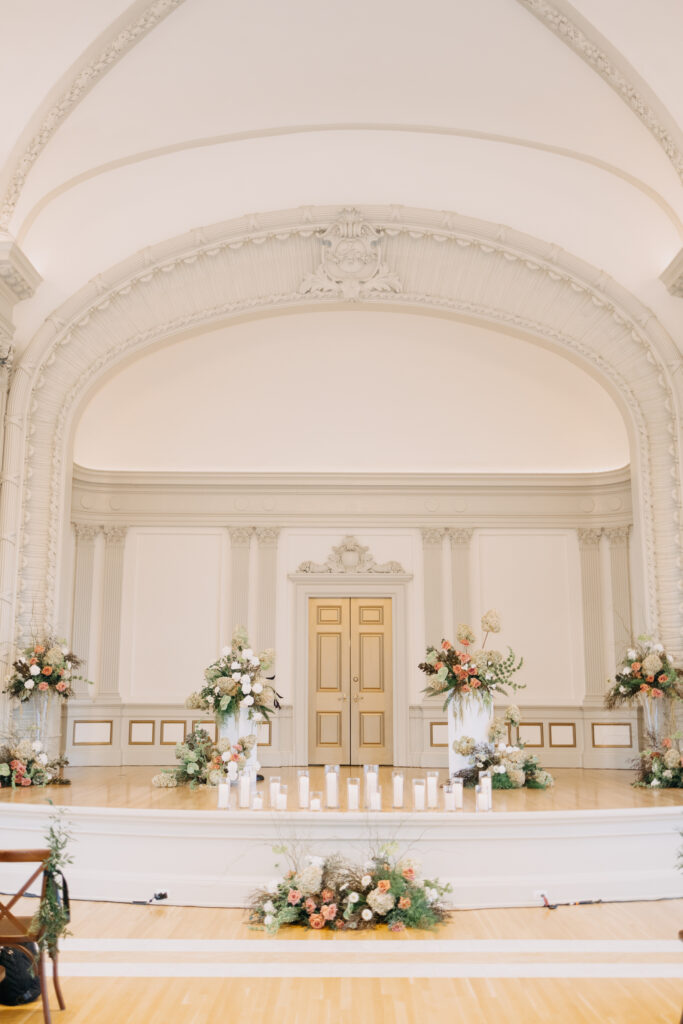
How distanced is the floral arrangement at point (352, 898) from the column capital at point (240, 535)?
26.0 feet

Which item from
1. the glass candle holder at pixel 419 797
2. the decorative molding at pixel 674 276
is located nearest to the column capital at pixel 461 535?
the decorative molding at pixel 674 276

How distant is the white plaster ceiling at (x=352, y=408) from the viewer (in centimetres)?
1508

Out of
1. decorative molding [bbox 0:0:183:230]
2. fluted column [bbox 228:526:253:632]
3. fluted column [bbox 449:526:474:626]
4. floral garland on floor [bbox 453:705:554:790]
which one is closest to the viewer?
decorative molding [bbox 0:0:183:230]

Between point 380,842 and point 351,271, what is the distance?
815 cm

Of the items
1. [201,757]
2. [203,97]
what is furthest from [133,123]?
[201,757]

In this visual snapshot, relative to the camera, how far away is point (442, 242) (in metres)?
12.6

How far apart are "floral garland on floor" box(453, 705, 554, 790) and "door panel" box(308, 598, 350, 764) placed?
167 inches

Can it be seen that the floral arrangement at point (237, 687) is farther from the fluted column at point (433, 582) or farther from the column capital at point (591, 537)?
the column capital at point (591, 537)

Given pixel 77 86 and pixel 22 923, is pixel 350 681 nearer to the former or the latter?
pixel 77 86

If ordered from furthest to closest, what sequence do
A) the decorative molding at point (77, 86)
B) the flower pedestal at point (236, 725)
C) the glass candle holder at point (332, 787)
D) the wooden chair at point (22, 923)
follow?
the flower pedestal at point (236, 725) < the decorative molding at point (77, 86) < the glass candle holder at point (332, 787) < the wooden chair at point (22, 923)

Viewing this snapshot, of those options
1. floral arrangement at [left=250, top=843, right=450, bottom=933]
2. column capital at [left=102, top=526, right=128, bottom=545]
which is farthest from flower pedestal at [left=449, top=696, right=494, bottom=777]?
column capital at [left=102, top=526, right=128, bottom=545]

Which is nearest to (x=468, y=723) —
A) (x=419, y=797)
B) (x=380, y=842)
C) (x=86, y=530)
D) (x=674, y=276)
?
(x=419, y=797)

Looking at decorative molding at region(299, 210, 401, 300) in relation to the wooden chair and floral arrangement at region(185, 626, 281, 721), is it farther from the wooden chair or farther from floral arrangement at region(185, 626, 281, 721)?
the wooden chair

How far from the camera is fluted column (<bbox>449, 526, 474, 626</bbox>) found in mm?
14609
